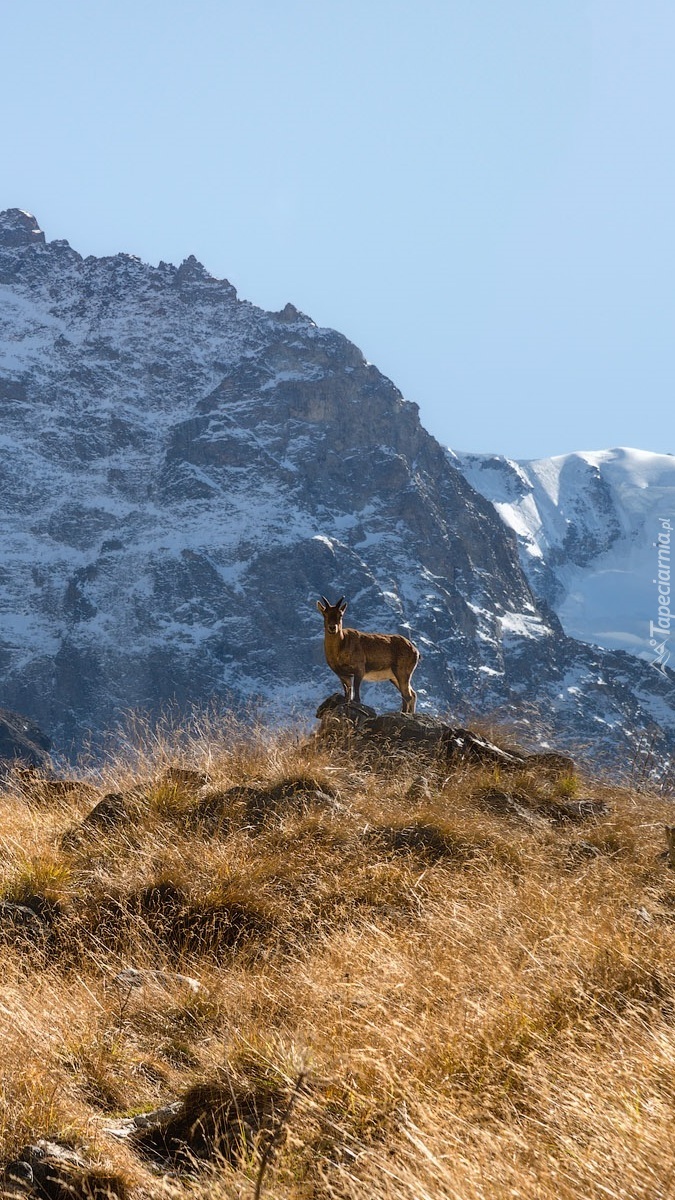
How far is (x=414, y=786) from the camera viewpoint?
1018 centimetres

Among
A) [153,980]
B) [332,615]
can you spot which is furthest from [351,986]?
[332,615]

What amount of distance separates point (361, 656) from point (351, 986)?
30.0 ft

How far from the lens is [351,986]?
5.22 meters

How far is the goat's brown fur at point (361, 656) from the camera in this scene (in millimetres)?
13969

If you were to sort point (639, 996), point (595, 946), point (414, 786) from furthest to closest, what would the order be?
point (414, 786) < point (595, 946) < point (639, 996)

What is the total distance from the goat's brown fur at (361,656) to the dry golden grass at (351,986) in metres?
3.79

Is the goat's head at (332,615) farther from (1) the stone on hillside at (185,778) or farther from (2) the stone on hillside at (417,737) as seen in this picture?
(1) the stone on hillside at (185,778)

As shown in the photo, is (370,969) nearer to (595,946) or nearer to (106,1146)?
(595,946)

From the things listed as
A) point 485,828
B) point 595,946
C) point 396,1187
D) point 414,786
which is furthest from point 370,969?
point 414,786

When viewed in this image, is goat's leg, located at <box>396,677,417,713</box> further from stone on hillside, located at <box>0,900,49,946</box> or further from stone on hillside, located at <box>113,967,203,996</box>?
stone on hillside, located at <box>113,967,203,996</box>

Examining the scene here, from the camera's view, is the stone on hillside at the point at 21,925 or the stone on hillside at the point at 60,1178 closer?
the stone on hillside at the point at 60,1178

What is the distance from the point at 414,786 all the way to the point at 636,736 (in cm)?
331

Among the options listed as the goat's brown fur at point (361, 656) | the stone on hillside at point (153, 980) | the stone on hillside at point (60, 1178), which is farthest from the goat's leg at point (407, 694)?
the stone on hillside at point (60, 1178)

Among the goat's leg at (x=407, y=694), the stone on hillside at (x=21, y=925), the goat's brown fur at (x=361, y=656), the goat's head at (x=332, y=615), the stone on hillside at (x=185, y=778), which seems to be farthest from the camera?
the goat's leg at (x=407, y=694)
